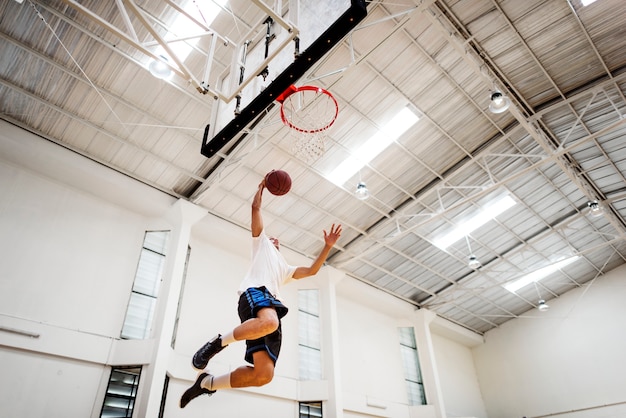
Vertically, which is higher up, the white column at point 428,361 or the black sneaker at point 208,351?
the white column at point 428,361

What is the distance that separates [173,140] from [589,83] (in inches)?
447

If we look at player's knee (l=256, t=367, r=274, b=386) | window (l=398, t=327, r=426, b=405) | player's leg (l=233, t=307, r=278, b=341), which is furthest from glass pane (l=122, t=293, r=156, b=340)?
window (l=398, t=327, r=426, b=405)

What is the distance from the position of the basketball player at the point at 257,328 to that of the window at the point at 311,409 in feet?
29.8

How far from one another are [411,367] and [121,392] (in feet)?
38.4

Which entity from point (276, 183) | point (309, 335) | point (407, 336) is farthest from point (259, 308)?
point (407, 336)

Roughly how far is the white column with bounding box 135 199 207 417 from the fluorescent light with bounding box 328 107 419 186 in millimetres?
3999

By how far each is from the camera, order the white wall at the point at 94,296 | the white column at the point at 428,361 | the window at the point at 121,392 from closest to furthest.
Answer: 1. the white wall at the point at 94,296
2. the window at the point at 121,392
3. the white column at the point at 428,361

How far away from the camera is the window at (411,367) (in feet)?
55.4

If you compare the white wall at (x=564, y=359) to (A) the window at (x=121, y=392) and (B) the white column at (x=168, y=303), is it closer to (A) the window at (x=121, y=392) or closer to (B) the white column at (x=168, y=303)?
(B) the white column at (x=168, y=303)

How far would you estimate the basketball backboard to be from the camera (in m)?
4.83

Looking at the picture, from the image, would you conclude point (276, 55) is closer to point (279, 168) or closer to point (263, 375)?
point (263, 375)

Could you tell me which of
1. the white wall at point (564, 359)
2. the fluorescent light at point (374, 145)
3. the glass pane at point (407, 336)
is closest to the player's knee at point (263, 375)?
the fluorescent light at point (374, 145)

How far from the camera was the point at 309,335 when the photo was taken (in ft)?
46.7

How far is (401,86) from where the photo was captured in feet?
35.7
